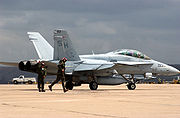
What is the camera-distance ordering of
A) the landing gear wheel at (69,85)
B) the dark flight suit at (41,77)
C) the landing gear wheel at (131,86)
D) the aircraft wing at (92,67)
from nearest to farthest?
the dark flight suit at (41,77)
the aircraft wing at (92,67)
the landing gear wheel at (69,85)
the landing gear wheel at (131,86)

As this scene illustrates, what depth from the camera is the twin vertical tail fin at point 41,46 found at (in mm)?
32594

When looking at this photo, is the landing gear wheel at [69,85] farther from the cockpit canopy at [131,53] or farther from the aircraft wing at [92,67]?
the cockpit canopy at [131,53]

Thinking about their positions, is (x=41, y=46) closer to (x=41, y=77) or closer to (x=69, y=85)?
(x=69, y=85)

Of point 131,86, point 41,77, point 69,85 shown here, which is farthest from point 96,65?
point 41,77

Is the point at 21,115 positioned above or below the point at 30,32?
below

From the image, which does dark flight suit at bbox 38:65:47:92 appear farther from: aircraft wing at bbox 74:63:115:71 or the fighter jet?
aircraft wing at bbox 74:63:115:71

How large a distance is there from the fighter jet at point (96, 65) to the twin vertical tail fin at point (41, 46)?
483cm

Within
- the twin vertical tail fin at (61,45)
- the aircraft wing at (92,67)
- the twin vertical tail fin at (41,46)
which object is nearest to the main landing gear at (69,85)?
the aircraft wing at (92,67)

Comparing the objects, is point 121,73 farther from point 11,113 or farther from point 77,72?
point 11,113

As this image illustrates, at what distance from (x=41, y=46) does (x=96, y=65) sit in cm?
767

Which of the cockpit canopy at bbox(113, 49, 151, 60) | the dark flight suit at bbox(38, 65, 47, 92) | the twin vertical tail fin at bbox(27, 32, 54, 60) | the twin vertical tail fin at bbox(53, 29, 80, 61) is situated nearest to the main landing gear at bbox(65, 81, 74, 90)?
the twin vertical tail fin at bbox(53, 29, 80, 61)

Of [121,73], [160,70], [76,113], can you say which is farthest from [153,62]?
[76,113]

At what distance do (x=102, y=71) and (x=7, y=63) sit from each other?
6.14 metres

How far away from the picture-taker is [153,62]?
29.4 m
